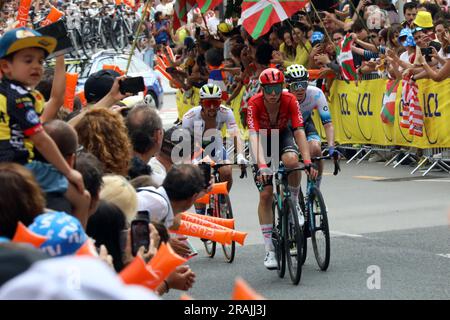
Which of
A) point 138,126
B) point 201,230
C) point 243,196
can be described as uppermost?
point 138,126

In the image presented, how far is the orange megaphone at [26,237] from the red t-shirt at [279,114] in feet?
23.0

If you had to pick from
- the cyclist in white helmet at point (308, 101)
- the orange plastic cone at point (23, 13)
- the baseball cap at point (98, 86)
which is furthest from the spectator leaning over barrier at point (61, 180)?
the cyclist in white helmet at point (308, 101)

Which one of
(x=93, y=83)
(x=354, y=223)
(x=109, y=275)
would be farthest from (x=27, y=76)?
(x=354, y=223)

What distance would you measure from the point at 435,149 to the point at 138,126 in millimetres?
11012

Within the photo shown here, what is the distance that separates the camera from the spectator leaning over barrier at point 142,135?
6820 mm

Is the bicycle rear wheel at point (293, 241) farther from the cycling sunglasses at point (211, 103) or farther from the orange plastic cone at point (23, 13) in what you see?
the orange plastic cone at point (23, 13)

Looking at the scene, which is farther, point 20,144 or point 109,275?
point 20,144

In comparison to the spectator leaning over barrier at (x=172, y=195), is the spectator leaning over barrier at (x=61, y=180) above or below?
above

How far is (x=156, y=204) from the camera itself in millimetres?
6098

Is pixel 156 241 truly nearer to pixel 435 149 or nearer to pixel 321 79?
pixel 435 149

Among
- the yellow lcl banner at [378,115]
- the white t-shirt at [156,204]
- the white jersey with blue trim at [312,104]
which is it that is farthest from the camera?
the yellow lcl banner at [378,115]

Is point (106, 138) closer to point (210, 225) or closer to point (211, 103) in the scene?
point (210, 225)

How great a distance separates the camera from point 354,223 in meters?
12.8
